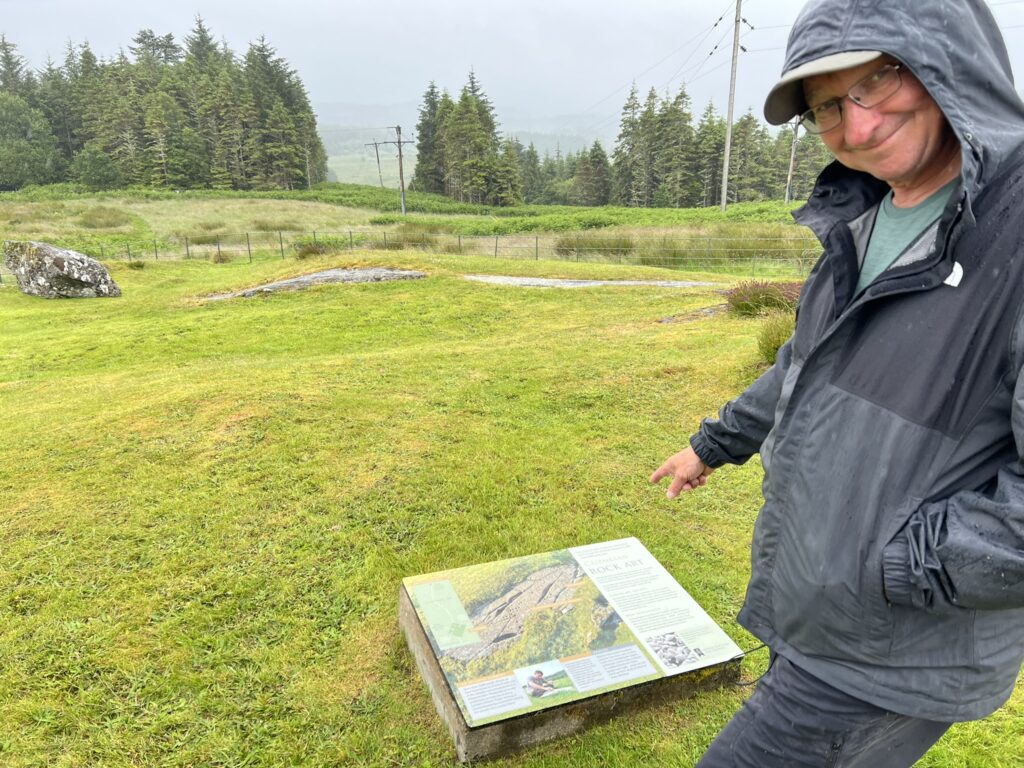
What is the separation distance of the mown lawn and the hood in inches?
87.0

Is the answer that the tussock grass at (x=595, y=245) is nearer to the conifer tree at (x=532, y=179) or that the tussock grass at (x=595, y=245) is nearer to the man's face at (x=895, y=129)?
the man's face at (x=895, y=129)

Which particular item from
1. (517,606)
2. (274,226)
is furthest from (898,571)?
(274,226)

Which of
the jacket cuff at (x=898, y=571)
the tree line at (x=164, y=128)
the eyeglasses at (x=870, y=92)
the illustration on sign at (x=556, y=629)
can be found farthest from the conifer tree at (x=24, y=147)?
the jacket cuff at (x=898, y=571)

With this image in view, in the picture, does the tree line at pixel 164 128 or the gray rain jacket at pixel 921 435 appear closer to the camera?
the gray rain jacket at pixel 921 435

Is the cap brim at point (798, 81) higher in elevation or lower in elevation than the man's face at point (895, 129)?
higher

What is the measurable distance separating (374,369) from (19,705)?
488 centimetres

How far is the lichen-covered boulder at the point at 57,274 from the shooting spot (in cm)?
1493

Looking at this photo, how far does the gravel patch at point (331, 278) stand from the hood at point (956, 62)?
13.8m

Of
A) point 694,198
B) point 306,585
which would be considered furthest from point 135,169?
point 306,585

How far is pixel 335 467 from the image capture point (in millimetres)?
4570

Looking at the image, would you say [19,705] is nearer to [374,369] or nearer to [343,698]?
[343,698]

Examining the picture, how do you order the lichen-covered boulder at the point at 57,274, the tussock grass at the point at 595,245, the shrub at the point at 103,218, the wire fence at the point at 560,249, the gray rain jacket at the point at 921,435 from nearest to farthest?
the gray rain jacket at the point at 921,435 < the lichen-covered boulder at the point at 57,274 < the wire fence at the point at 560,249 < the tussock grass at the point at 595,245 < the shrub at the point at 103,218

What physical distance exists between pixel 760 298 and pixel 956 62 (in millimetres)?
9090

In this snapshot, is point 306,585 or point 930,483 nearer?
point 930,483
